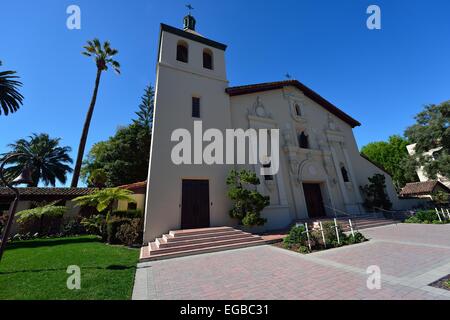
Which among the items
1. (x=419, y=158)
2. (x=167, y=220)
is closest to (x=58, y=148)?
(x=167, y=220)

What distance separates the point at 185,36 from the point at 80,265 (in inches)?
606

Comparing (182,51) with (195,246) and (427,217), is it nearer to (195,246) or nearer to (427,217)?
(195,246)

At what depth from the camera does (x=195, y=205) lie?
1073cm

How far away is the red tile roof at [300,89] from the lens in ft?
47.1

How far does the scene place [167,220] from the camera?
9789 millimetres

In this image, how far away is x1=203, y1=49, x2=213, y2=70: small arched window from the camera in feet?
49.5

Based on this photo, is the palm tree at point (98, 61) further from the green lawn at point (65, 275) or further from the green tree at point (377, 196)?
the green tree at point (377, 196)

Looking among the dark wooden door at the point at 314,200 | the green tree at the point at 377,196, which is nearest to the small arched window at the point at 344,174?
the green tree at the point at 377,196

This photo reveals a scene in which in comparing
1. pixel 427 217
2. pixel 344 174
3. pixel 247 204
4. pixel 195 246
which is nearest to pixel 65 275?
pixel 195 246

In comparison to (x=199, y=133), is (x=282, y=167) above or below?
below

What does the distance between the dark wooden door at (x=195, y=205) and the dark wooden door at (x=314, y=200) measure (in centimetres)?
825
